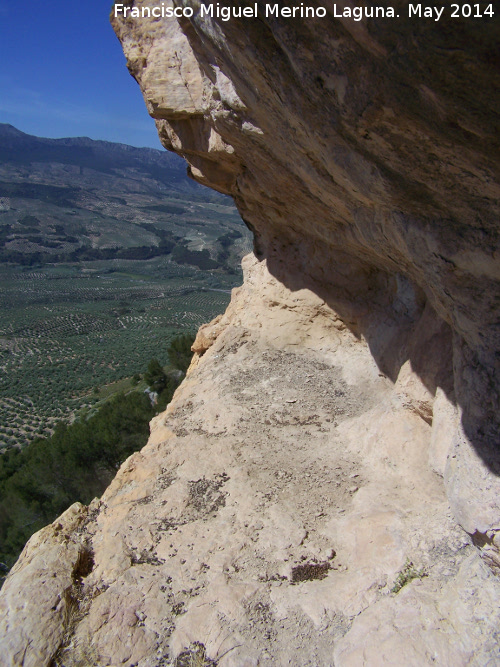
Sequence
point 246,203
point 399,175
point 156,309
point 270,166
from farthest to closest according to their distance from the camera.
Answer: point 156,309 → point 246,203 → point 270,166 → point 399,175

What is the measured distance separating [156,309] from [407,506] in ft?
199

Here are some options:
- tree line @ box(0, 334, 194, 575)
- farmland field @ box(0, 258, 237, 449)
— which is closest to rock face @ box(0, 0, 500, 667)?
A: tree line @ box(0, 334, 194, 575)

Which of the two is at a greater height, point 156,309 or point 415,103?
point 415,103

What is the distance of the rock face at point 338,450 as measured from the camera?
4402mm

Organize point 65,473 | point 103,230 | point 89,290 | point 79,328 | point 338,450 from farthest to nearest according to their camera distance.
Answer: point 103,230 < point 89,290 < point 79,328 < point 65,473 < point 338,450

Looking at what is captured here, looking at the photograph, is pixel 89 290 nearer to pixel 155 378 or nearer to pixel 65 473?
pixel 155 378

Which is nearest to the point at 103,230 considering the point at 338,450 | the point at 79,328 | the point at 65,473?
the point at 79,328

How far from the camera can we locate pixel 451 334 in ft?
24.0

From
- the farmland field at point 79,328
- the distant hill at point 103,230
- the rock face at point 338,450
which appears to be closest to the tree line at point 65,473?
the rock face at point 338,450

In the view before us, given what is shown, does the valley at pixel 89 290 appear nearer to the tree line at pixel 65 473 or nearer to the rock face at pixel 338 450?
the tree line at pixel 65 473

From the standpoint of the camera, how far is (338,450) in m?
8.09

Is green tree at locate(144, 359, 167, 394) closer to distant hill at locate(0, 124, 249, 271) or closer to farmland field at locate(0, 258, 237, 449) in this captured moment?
farmland field at locate(0, 258, 237, 449)

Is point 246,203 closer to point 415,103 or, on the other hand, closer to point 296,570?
point 415,103

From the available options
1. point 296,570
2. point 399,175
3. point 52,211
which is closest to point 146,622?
point 296,570
